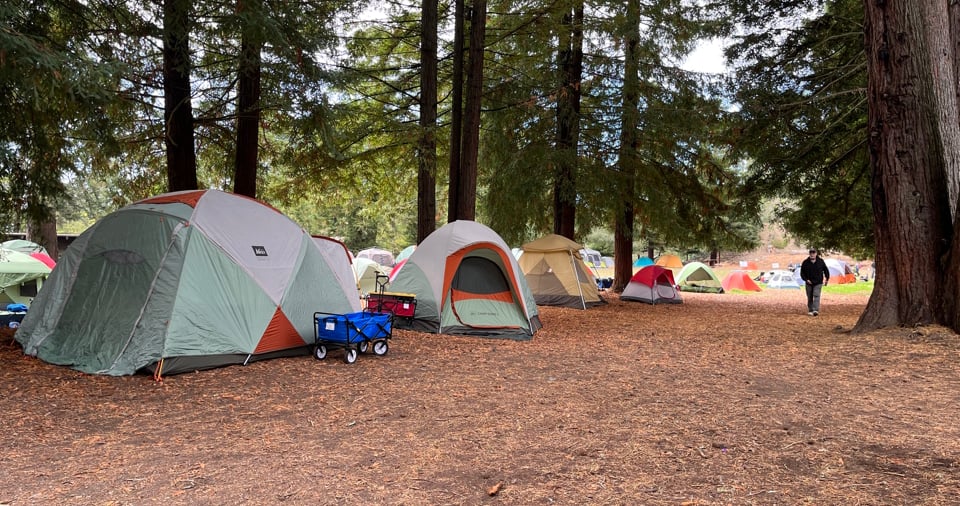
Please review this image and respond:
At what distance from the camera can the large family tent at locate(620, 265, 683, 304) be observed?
15113mm

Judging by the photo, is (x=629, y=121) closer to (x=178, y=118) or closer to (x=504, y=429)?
(x=178, y=118)

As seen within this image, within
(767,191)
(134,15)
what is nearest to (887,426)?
(134,15)

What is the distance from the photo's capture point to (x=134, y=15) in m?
6.46

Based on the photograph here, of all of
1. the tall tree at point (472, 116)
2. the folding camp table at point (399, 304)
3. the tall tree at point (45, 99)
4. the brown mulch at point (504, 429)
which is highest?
the tall tree at point (472, 116)

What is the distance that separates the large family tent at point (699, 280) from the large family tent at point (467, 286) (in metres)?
14.5

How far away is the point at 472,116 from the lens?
10.8 m

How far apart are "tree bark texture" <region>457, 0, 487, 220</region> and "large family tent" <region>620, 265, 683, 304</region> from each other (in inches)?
251

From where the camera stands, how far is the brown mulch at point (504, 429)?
317 centimetres

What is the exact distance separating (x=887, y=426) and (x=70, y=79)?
6390 mm

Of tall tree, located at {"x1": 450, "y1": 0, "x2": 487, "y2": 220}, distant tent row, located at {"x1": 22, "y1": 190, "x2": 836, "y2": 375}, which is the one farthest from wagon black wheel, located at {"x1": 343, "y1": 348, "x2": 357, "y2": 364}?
tall tree, located at {"x1": 450, "y1": 0, "x2": 487, "y2": 220}

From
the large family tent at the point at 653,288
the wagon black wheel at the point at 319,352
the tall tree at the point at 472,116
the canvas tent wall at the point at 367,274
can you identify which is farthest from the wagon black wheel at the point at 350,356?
the canvas tent wall at the point at 367,274

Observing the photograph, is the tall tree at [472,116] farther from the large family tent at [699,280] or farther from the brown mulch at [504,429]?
the large family tent at [699,280]

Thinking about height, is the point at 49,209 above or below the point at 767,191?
below

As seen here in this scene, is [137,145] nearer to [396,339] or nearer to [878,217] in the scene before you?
[396,339]
